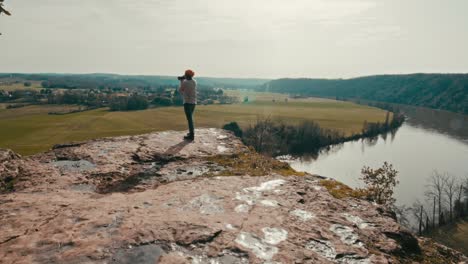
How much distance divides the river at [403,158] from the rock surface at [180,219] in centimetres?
4229

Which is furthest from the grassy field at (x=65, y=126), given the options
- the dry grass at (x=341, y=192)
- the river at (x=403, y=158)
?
the dry grass at (x=341, y=192)

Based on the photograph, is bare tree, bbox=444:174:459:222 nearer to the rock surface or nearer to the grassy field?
the grassy field

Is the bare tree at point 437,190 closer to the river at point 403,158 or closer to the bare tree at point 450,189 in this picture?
the bare tree at point 450,189

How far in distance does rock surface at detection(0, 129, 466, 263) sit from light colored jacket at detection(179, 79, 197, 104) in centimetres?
328

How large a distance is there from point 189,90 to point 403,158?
64.3 m

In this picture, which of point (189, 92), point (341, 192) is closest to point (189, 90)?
point (189, 92)

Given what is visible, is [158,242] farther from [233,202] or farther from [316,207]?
[316,207]

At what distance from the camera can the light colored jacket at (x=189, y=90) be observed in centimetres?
1002

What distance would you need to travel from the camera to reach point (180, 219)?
4.69m

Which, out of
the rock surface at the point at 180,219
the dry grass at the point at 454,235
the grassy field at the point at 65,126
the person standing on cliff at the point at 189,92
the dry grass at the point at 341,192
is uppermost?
the person standing on cliff at the point at 189,92

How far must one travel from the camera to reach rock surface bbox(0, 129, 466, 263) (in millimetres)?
3943

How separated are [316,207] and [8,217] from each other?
4.78 meters

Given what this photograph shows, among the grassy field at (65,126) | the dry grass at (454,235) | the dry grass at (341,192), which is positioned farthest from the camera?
the grassy field at (65,126)

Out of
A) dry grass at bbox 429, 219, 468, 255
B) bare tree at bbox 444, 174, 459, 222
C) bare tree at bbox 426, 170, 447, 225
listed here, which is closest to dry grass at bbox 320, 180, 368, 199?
→ dry grass at bbox 429, 219, 468, 255
